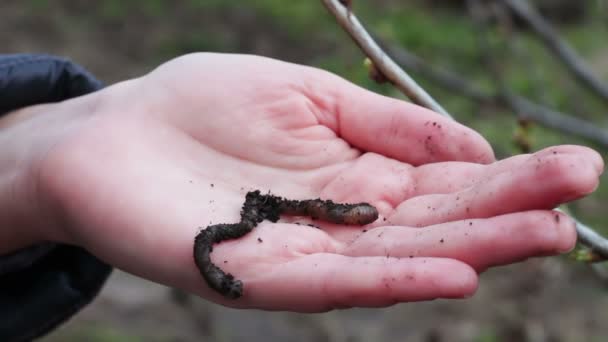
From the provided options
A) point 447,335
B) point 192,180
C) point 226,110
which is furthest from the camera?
point 447,335

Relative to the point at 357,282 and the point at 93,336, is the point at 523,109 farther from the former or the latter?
the point at 93,336

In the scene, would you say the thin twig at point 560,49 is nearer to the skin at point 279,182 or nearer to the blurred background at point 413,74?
the blurred background at point 413,74

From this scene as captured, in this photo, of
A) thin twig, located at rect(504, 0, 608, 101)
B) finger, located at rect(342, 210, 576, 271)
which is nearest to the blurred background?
thin twig, located at rect(504, 0, 608, 101)

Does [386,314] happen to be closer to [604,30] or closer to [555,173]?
[555,173]

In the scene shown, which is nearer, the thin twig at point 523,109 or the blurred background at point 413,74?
the thin twig at point 523,109

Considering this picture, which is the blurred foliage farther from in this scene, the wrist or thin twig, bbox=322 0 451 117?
thin twig, bbox=322 0 451 117

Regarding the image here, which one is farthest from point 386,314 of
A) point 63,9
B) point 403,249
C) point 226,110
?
point 63,9

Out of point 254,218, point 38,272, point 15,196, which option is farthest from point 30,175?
point 254,218

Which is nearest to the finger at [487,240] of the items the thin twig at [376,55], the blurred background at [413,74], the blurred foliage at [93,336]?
the thin twig at [376,55]
